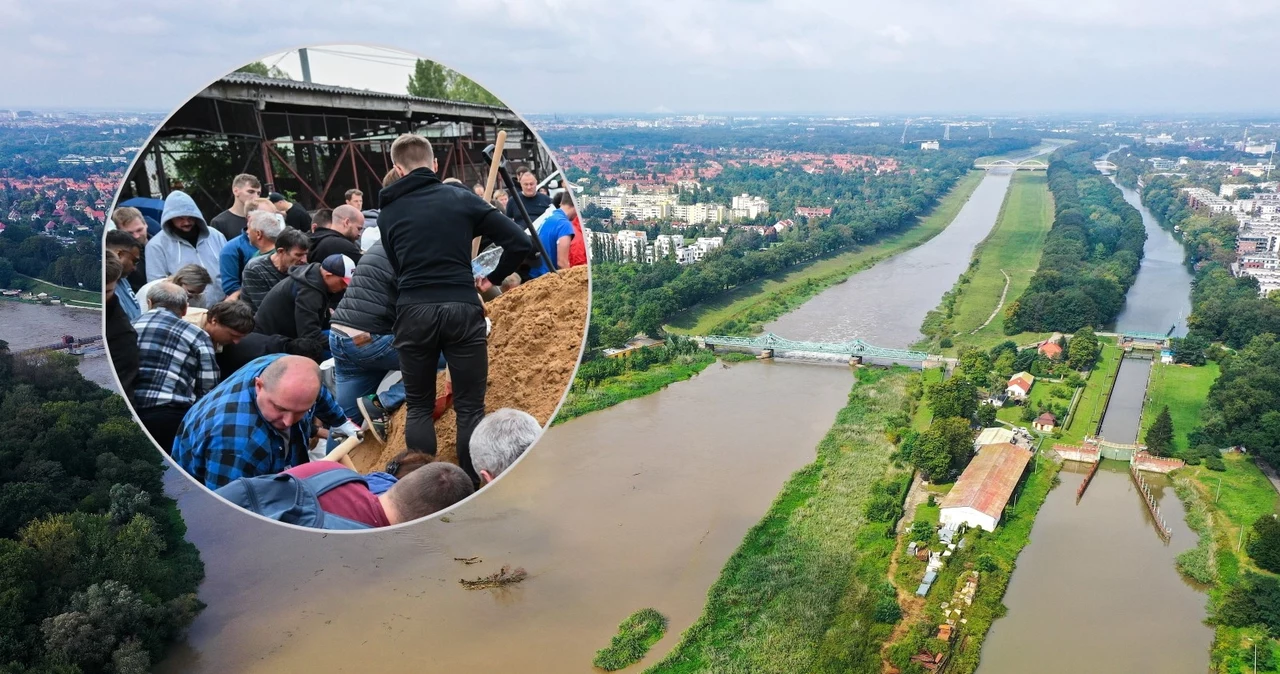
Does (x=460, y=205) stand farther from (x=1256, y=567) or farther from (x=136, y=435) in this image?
(x=136, y=435)

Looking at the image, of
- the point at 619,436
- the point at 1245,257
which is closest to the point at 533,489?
the point at 619,436

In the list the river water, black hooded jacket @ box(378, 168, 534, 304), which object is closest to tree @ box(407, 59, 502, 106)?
black hooded jacket @ box(378, 168, 534, 304)

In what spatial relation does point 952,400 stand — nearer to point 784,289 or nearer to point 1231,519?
point 1231,519

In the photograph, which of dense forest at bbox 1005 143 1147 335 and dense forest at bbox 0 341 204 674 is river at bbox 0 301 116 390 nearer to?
dense forest at bbox 0 341 204 674

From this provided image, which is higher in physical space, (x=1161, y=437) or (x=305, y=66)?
(x=305, y=66)

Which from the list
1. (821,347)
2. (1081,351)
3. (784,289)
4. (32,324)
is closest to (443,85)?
(821,347)

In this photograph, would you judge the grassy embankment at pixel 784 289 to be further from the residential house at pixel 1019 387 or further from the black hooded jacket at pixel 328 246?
the black hooded jacket at pixel 328 246
